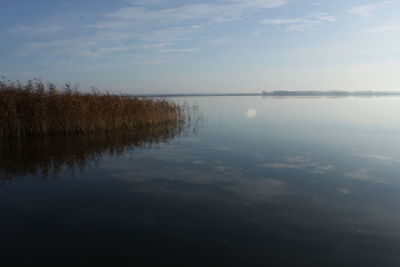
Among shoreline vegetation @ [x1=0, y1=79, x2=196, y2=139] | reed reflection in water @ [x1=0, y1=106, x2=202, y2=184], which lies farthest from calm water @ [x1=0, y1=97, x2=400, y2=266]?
shoreline vegetation @ [x1=0, y1=79, x2=196, y2=139]

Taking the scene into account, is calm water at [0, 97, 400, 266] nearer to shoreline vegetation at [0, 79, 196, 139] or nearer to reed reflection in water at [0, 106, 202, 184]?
reed reflection in water at [0, 106, 202, 184]

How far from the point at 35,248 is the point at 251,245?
9.94ft

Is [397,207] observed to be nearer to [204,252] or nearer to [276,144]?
[204,252]

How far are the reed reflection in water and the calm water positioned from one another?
65 millimetres

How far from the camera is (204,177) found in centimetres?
780

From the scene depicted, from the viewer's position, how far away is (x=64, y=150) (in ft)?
36.0

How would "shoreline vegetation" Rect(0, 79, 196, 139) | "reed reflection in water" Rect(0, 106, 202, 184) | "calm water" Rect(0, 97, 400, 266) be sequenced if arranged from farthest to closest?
"shoreline vegetation" Rect(0, 79, 196, 139), "reed reflection in water" Rect(0, 106, 202, 184), "calm water" Rect(0, 97, 400, 266)

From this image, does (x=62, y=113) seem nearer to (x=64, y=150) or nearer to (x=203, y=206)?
(x=64, y=150)

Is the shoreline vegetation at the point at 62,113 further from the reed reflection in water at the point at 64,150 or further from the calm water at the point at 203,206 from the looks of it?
the calm water at the point at 203,206

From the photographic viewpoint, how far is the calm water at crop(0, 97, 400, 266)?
4.14m

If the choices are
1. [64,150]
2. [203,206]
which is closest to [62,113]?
[64,150]

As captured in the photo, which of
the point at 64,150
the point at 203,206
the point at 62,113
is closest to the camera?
the point at 203,206

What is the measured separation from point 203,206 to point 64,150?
23.7ft

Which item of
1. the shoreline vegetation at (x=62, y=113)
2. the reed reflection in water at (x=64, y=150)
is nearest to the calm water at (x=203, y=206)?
the reed reflection in water at (x=64, y=150)
